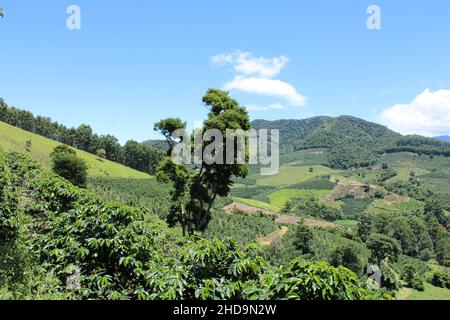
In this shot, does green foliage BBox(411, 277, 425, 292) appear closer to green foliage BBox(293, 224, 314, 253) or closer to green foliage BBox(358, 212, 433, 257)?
green foliage BBox(293, 224, 314, 253)

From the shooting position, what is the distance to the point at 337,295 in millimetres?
4715

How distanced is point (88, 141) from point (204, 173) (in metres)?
96.6

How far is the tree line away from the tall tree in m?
87.4

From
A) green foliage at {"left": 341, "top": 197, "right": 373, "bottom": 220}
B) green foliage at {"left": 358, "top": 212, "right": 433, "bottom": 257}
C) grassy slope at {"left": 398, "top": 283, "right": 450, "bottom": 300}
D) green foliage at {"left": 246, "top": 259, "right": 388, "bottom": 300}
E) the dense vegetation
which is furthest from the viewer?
green foliage at {"left": 341, "top": 197, "right": 373, "bottom": 220}

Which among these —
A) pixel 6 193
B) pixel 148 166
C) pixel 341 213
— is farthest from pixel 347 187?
pixel 6 193

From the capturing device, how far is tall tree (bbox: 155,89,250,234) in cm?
2044

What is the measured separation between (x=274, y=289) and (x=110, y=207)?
4152 millimetres

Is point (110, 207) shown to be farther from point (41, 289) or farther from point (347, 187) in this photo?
point (347, 187)

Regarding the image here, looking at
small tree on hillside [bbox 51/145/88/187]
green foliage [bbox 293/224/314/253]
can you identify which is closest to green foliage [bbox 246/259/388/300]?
green foliage [bbox 293/224/314/253]

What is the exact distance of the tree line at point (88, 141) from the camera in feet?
355

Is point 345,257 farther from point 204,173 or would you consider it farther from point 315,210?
point 315,210

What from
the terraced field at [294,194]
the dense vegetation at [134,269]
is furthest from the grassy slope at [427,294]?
the terraced field at [294,194]

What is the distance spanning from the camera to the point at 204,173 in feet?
71.5
